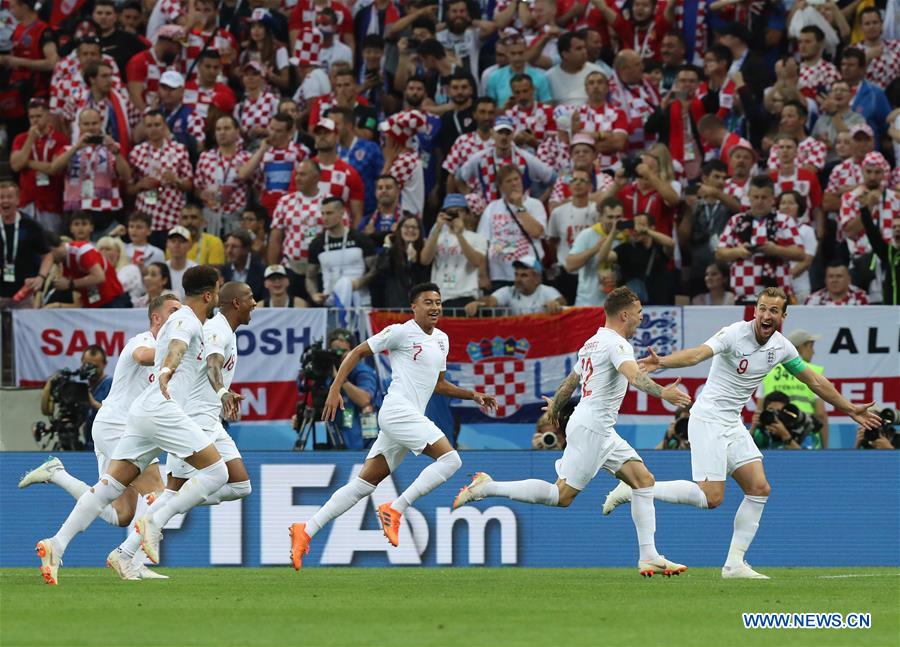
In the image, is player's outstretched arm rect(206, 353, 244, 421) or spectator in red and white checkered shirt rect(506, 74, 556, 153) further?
spectator in red and white checkered shirt rect(506, 74, 556, 153)

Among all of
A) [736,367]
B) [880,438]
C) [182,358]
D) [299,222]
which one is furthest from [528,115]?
[182,358]

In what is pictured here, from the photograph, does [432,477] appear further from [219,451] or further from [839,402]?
[839,402]

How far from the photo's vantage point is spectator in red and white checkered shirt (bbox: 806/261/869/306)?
18.8 meters

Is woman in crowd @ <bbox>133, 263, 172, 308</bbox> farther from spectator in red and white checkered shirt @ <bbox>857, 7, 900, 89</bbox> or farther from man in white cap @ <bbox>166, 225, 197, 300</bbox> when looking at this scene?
spectator in red and white checkered shirt @ <bbox>857, 7, 900, 89</bbox>

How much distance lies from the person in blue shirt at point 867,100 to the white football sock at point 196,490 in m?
11.3

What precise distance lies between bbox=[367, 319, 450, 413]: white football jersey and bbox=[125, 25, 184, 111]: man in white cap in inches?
370

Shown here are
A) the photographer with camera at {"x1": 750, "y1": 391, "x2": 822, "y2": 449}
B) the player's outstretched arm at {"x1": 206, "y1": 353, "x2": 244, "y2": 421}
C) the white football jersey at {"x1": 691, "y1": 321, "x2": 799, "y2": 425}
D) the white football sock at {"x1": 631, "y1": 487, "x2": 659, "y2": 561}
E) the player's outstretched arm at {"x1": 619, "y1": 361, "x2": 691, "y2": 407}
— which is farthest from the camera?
the photographer with camera at {"x1": 750, "y1": 391, "x2": 822, "y2": 449}

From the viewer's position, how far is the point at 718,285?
63.1ft

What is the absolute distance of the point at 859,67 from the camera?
21203 millimetres

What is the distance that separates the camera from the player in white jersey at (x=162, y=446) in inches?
502

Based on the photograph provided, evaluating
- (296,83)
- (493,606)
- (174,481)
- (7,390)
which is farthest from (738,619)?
(296,83)

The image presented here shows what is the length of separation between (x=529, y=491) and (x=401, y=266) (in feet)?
20.6

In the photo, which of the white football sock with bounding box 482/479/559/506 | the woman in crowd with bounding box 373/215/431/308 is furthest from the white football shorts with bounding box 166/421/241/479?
the woman in crowd with bounding box 373/215/431/308

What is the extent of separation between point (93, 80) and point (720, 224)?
8485 mm
